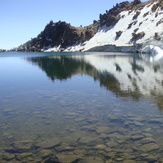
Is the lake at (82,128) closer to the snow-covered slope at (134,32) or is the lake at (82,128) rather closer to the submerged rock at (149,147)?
the submerged rock at (149,147)

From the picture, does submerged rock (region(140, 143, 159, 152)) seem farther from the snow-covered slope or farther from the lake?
the snow-covered slope

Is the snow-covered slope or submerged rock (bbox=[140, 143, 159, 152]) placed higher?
the snow-covered slope

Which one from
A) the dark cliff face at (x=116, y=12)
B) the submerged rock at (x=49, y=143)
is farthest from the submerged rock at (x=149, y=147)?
the dark cliff face at (x=116, y=12)

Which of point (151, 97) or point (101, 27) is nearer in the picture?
point (151, 97)

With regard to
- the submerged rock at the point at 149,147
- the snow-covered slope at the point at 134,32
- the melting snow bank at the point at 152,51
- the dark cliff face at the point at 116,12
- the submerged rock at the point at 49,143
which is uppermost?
the dark cliff face at the point at 116,12

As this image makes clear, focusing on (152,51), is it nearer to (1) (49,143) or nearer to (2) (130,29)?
(2) (130,29)

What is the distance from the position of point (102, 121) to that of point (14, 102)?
7444 mm

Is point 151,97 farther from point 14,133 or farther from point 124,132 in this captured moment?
point 14,133

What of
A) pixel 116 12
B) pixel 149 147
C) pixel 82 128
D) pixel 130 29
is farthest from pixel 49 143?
pixel 116 12

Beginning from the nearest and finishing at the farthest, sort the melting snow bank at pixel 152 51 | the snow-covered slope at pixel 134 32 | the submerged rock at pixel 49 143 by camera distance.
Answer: the submerged rock at pixel 49 143, the melting snow bank at pixel 152 51, the snow-covered slope at pixel 134 32

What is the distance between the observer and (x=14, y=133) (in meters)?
9.72

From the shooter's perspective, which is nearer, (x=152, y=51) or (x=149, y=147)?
(x=149, y=147)

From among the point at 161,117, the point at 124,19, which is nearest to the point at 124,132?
the point at 161,117

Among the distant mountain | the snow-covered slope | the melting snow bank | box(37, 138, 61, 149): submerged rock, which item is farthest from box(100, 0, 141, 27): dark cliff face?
box(37, 138, 61, 149): submerged rock
